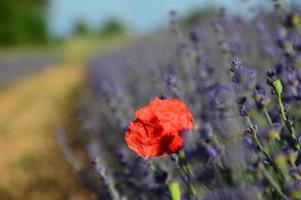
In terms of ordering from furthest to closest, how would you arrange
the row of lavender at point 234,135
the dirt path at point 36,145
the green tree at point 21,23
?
the green tree at point 21,23
the dirt path at point 36,145
the row of lavender at point 234,135

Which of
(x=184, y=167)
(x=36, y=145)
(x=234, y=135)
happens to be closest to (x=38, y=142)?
(x=36, y=145)

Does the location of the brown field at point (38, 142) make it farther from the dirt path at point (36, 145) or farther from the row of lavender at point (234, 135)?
the row of lavender at point (234, 135)

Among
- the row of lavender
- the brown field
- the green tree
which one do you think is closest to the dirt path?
the brown field

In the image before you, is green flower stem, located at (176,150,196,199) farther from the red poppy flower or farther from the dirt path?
the dirt path

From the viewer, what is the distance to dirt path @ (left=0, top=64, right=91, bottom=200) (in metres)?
4.22

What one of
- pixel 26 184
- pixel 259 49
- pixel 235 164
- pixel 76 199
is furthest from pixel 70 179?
pixel 235 164

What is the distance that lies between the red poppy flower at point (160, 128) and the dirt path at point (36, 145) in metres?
1.10

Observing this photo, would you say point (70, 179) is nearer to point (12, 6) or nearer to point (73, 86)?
point (73, 86)

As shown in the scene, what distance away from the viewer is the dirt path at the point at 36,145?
4.22 meters

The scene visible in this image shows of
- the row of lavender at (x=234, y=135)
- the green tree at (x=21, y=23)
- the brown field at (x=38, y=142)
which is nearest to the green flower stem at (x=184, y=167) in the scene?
the row of lavender at (x=234, y=135)

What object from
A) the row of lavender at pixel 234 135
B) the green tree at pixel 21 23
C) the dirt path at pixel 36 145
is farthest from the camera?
the green tree at pixel 21 23

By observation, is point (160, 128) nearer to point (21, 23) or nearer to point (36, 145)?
point (36, 145)

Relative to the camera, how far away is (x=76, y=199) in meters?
3.71

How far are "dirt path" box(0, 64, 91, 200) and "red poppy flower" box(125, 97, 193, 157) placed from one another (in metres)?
1.10
